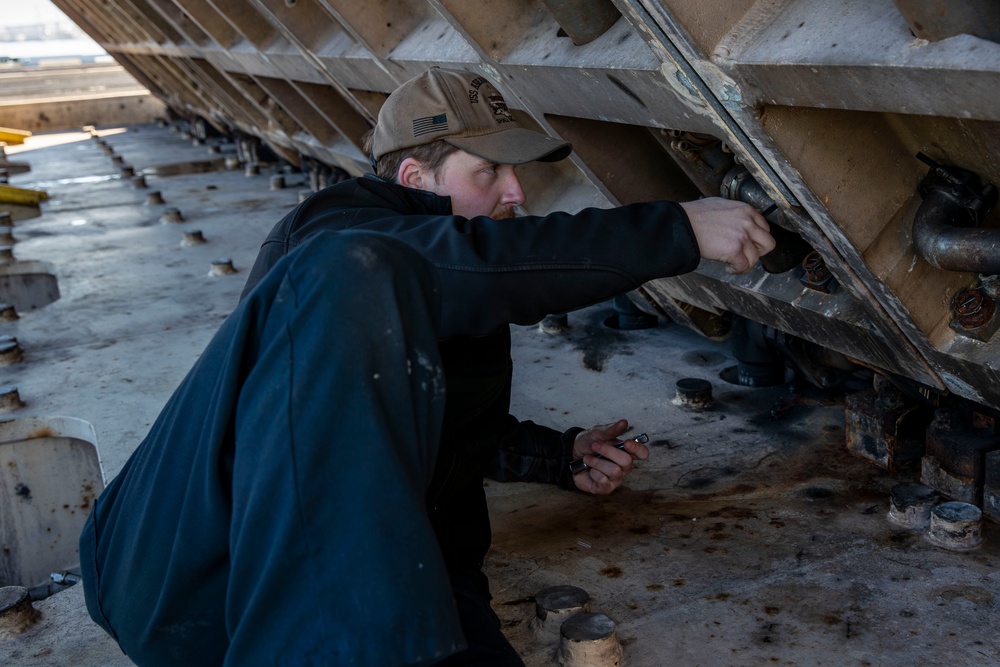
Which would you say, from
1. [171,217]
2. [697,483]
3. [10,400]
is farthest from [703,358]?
[171,217]

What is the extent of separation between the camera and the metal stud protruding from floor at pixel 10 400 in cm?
427

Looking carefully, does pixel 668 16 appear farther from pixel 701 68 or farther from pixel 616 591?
pixel 616 591

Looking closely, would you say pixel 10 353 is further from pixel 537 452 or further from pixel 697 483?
pixel 697 483

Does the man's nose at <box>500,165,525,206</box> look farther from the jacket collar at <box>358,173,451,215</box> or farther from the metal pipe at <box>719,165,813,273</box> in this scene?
the metal pipe at <box>719,165,813,273</box>

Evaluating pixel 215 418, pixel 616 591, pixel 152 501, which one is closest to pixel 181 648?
pixel 152 501

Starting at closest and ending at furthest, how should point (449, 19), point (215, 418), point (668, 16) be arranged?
point (215, 418) < point (668, 16) < point (449, 19)

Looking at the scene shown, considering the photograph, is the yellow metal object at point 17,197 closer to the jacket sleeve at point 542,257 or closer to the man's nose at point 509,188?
the man's nose at point 509,188

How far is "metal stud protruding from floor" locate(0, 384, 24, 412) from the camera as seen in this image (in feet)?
14.0

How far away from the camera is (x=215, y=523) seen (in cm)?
159

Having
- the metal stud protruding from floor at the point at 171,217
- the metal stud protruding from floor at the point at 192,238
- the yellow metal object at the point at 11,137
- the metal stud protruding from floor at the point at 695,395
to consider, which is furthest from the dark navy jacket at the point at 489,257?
the yellow metal object at the point at 11,137

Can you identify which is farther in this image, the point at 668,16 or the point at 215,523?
the point at 668,16

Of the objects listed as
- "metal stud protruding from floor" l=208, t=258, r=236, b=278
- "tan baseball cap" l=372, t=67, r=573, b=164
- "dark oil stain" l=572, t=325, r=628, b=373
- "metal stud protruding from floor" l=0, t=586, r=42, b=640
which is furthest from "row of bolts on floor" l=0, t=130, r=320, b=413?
"tan baseball cap" l=372, t=67, r=573, b=164

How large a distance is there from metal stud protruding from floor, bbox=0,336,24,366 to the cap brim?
349 centimetres

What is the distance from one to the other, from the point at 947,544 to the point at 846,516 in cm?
29
